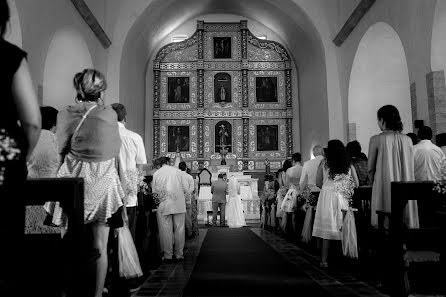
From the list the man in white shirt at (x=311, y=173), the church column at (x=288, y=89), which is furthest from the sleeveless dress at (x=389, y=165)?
the church column at (x=288, y=89)

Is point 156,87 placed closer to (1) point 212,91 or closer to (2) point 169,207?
(1) point 212,91

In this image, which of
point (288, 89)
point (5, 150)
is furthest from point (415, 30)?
point (288, 89)

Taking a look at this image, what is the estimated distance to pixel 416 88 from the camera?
27.6 ft

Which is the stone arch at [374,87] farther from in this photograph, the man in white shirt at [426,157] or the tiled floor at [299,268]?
the man in white shirt at [426,157]

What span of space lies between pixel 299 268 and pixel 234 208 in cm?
784

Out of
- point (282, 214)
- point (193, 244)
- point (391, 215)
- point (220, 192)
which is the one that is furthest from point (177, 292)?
point (220, 192)

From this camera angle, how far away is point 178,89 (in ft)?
62.8

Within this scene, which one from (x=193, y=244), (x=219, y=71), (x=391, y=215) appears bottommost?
(x=193, y=244)

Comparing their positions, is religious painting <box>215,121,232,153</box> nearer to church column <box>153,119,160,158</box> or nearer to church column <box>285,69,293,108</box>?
church column <box>153,119,160,158</box>

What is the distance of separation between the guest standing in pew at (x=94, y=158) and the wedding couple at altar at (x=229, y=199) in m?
10.4

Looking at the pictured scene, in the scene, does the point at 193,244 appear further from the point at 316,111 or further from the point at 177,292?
the point at 316,111

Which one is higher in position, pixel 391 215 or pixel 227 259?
pixel 391 215

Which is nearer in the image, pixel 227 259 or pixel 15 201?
pixel 15 201

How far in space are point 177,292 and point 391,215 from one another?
220cm
